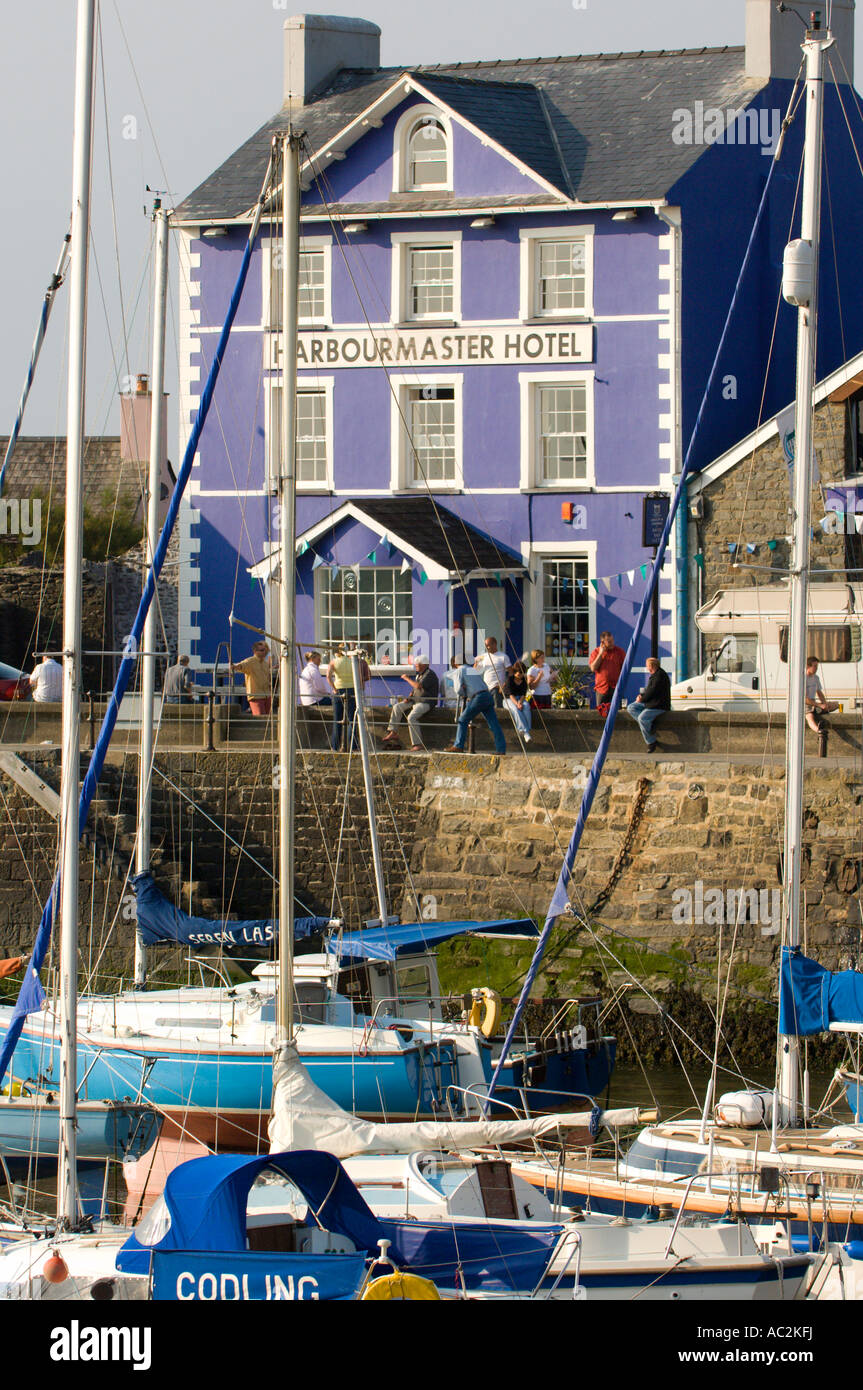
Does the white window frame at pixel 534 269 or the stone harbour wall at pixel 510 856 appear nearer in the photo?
the stone harbour wall at pixel 510 856

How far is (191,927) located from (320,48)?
1907cm

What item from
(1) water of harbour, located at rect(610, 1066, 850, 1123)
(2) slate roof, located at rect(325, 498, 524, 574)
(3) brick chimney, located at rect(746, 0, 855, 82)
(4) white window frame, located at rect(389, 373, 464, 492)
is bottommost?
(1) water of harbour, located at rect(610, 1066, 850, 1123)

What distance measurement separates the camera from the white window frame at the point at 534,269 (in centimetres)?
2853

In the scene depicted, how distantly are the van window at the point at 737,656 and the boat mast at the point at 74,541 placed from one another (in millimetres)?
13243

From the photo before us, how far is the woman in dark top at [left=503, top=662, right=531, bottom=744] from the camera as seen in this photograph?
2288 cm

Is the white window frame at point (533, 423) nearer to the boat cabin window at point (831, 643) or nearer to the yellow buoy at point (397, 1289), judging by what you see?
the boat cabin window at point (831, 643)

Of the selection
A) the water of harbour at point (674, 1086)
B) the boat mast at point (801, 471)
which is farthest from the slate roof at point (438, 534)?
the boat mast at point (801, 471)

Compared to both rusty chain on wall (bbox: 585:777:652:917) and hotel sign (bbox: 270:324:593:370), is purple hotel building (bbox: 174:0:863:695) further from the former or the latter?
rusty chain on wall (bbox: 585:777:652:917)

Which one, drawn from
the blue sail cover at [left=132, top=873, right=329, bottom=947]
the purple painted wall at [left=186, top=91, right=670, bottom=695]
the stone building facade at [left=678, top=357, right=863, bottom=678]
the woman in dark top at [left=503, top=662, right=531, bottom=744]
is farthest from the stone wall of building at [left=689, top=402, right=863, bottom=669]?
the blue sail cover at [left=132, top=873, right=329, bottom=947]

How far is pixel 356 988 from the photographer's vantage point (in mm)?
17875

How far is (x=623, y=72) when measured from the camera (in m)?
31.1

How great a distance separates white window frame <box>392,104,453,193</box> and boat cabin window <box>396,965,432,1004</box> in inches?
600

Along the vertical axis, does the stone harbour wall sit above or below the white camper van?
below

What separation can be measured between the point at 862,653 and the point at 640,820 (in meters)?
4.34
